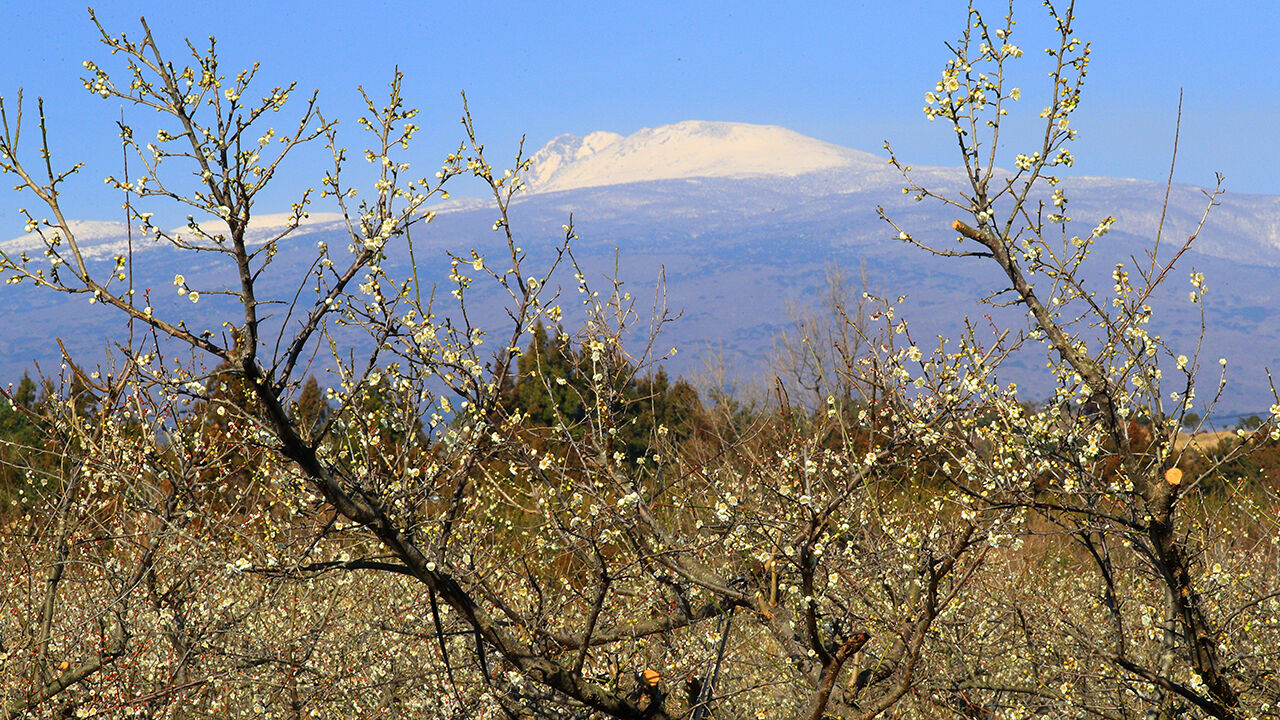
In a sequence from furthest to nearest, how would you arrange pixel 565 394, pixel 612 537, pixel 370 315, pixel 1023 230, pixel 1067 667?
pixel 565 394 → pixel 1067 667 → pixel 612 537 → pixel 1023 230 → pixel 370 315

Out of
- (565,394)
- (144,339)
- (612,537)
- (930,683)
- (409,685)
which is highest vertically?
(144,339)

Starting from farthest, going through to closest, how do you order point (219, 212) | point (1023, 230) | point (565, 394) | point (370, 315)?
point (565, 394) < point (1023, 230) < point (370, 315) < point (219, 212)

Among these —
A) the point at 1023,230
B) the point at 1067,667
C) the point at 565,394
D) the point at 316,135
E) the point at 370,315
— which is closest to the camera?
the point at 316,135

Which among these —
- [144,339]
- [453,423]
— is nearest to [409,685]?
[453,423]

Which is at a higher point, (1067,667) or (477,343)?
(477,343)

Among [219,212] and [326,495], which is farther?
[326,495]

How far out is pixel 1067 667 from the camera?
5.57 m

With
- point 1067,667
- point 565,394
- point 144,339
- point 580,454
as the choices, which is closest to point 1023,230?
point 580,454

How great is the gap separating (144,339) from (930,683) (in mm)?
4921

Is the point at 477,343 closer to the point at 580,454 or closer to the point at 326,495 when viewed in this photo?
the point at 580,454

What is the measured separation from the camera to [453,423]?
15.7 feet

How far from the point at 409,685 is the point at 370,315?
4.03 metres

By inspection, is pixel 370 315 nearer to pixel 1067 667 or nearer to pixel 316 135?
pixel 316 135

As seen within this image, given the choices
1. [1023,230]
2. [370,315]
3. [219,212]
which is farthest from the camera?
[1023,230]
